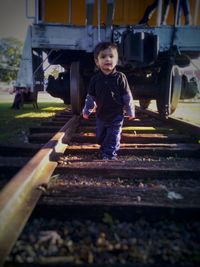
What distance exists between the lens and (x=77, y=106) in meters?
4.92

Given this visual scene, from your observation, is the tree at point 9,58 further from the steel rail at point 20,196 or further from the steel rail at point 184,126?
the steel rail at point 20,196

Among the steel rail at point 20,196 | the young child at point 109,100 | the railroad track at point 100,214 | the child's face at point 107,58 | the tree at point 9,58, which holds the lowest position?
the railroad track at point 100,214

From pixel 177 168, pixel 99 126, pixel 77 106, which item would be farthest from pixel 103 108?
pixel 77 106

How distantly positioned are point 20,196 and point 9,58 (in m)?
45.6

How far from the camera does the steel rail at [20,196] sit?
1.30 m

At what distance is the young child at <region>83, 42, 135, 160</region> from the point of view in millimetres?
3215

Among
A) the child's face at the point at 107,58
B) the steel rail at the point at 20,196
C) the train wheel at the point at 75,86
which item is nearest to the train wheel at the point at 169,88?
the train wheel at the point at 75,86

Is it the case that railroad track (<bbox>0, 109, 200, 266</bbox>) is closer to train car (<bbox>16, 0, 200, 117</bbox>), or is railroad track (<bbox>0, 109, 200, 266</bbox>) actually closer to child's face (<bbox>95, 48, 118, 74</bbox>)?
child's face (<bbox>95, 48, 118, 74</bbox>)

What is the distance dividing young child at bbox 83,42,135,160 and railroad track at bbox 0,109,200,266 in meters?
0.64

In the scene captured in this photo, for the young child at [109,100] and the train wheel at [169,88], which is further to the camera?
the train wheel at [169,88]

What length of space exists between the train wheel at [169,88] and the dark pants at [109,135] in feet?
5.62

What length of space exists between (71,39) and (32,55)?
0.64 metres

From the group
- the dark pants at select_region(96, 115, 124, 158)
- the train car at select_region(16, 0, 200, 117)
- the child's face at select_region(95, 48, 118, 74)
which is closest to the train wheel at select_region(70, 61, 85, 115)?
the train car at select_region(16, 0, 200, 117)

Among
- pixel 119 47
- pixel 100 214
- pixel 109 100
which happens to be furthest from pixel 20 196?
pixel 119 47
